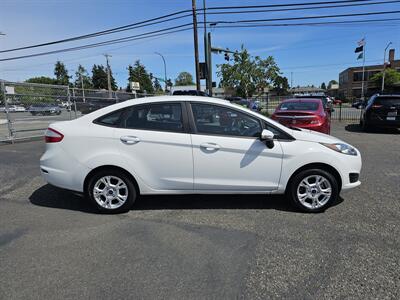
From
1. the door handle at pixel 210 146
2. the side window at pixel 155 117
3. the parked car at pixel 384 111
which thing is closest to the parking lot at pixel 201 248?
the door handle at pixel 210 146

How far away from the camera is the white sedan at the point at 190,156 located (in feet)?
13.6

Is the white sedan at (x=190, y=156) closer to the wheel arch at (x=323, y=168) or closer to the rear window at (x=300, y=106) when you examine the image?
the wheel arch at (x=323, y=168)

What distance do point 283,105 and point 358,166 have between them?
18.0ft

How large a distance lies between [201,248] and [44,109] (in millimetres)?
11673

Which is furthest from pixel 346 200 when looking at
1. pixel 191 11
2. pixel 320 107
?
pixel 191 11

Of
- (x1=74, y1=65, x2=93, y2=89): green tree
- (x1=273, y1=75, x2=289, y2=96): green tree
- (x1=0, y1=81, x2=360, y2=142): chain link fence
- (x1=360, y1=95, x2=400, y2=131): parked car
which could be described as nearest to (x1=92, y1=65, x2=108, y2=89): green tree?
(x1=74, y1=65, x2=93, y2=89): green tree

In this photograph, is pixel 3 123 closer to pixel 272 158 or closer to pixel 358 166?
pixel 272 158

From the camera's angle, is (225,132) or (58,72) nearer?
(225,132)

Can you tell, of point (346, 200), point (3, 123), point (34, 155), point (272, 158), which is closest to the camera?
point (272, 158)

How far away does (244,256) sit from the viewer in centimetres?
320

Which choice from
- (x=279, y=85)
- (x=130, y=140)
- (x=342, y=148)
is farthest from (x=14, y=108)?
(x=279, y=85)

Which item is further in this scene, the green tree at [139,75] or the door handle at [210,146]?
the green tree at [139,75]

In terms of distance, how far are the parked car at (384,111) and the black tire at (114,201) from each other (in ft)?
37.2

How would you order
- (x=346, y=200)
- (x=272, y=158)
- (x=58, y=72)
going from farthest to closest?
(x=58, y=72) → (x=346, y=200) → (x=272, y=158)
